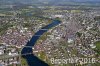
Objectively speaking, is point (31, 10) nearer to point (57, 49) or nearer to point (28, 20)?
point (28, 20)

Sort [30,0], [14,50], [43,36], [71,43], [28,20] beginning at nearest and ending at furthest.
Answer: [14,50], [71,43], [43,36], [28,20], [30,0]

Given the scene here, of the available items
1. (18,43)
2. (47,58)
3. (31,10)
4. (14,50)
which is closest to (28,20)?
(31,10)

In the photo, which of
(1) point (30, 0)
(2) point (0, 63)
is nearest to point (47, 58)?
(2) point (0, 63)

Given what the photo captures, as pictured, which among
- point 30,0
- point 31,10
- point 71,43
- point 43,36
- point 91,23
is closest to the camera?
point 71,43

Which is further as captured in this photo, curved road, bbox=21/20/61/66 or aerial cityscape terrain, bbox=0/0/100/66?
aerial cityscape terrain, bbox=0/0/100/66

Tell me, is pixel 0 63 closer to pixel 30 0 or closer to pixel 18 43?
pixel 18 43

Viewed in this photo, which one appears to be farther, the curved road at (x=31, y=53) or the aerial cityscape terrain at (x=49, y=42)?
the aerial cityscape terrain at (x=49, y=42)

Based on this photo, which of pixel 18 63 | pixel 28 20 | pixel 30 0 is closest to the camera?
pixel 18 63

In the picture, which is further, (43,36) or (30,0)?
(30,0)

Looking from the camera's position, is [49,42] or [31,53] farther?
[49,42]
